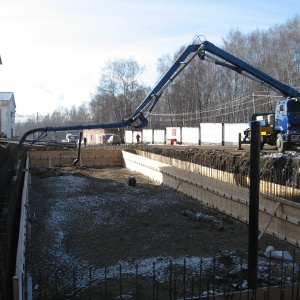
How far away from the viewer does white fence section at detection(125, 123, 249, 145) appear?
30.1 m

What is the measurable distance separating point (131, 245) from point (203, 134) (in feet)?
86.3

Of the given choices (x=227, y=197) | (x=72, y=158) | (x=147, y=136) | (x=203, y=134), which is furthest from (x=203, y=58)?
(x=147, y=136)

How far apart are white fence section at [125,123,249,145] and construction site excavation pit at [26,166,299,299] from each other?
56.9ft

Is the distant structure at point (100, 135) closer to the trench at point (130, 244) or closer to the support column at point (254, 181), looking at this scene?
the trench at point (130, 244)

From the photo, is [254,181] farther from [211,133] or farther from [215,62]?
[211,133]

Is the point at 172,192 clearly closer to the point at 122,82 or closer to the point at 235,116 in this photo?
the point at 235,116

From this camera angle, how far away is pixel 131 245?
789 centimetres

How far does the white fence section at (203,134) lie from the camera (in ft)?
98.8

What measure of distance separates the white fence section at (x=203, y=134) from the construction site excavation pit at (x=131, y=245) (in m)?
17.3

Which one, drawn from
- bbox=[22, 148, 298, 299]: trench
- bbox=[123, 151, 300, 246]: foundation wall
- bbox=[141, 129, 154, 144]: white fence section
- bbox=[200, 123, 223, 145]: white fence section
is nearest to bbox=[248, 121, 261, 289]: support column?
bbox=[22, 148, 298, 299]: trench

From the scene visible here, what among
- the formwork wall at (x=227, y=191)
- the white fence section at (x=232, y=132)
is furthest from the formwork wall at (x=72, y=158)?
the white fence section at (x=232, y=132)

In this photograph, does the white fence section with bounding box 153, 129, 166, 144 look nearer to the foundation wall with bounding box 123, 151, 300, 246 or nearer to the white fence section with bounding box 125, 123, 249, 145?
the white fence section with bounding box 125, 123, 249, 145

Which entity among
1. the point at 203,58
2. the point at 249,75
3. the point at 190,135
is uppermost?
the point at 203,58

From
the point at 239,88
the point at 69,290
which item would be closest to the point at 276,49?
the point at 239,88
